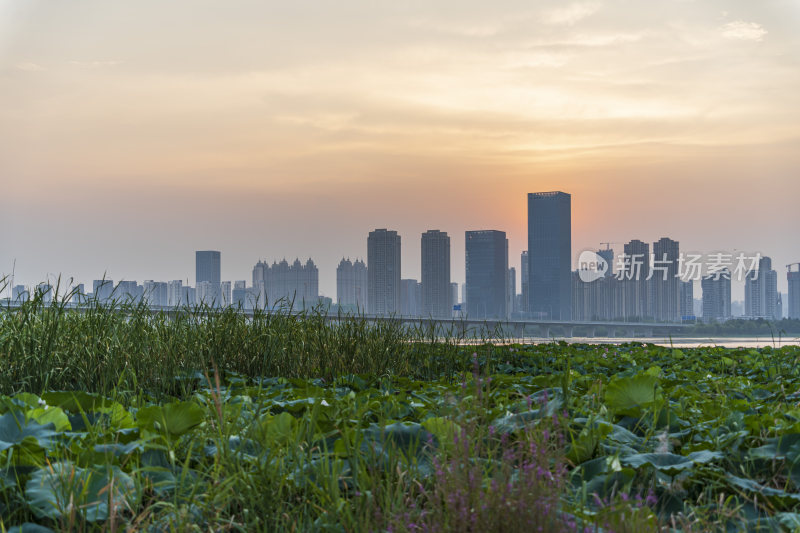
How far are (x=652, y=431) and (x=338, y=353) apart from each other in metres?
4.06

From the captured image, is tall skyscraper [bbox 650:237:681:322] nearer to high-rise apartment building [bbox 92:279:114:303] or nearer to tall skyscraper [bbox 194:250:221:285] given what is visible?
tall skyscraper [bbox 194:250:221:285]

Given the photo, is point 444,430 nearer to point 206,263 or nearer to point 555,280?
point 206,263

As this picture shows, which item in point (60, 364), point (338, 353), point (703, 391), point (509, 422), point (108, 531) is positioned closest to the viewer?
point (108, 531)

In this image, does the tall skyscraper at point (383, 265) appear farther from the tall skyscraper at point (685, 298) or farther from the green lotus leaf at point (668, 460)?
the green lotus leaf at point (668, 460)

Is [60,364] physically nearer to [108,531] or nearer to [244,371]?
[244,371]

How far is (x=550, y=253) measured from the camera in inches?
5118

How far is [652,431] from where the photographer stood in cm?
280

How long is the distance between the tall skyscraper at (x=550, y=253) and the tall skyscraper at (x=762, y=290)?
28072mm

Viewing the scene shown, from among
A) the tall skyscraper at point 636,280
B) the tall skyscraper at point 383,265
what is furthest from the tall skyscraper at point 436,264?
the tall skyscraper at point 636,280

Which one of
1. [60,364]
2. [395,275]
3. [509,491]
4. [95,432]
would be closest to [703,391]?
[509,491]

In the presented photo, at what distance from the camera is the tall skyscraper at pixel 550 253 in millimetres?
114688

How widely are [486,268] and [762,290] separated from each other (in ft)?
147

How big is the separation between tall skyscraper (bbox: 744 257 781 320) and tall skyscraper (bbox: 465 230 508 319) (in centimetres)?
3858

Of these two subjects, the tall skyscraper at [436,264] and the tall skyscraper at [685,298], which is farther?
the tall skyscraper at [436,264]
